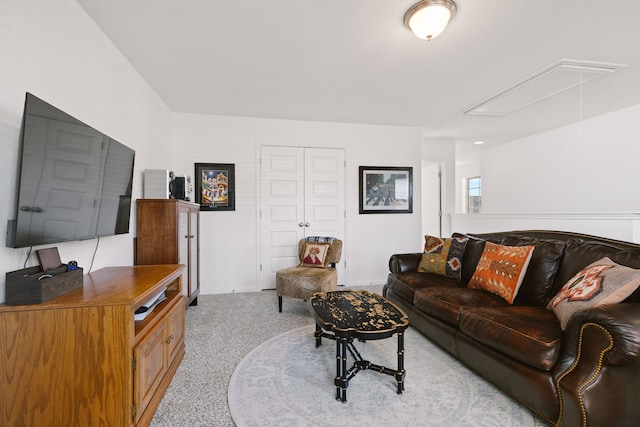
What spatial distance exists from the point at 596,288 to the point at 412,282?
4.45ft

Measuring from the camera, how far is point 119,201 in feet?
7.23

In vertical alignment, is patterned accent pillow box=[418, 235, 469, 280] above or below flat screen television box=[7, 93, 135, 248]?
below

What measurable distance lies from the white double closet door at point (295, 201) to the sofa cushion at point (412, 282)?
1534 mm

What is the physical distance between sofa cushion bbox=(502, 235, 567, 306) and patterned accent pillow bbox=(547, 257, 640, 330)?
32cm

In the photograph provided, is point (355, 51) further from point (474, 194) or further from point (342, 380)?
point (474, 194)

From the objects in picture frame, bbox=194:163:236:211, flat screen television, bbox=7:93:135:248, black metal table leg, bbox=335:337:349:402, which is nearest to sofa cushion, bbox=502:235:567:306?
black metal table leg, bbox=335:337:349:402

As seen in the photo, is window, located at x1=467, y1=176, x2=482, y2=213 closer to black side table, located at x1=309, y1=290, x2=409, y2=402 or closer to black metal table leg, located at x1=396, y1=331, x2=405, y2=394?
black side table, located at x1=309, y1=290, x2=409, y2=402

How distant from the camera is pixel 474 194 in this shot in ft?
28.6

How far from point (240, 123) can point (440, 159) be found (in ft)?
11.7

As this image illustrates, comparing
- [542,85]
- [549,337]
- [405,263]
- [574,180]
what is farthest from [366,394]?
[574,180]

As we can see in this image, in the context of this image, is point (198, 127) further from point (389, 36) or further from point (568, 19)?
point (568, 19)

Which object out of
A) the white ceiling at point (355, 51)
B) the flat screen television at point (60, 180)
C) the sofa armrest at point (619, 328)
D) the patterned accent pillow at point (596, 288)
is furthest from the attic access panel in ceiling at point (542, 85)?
the flat screen television at point (60, 180)

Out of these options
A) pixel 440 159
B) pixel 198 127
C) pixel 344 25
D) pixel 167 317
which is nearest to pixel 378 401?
pixel 167 317

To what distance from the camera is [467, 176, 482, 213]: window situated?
8.52 metres
